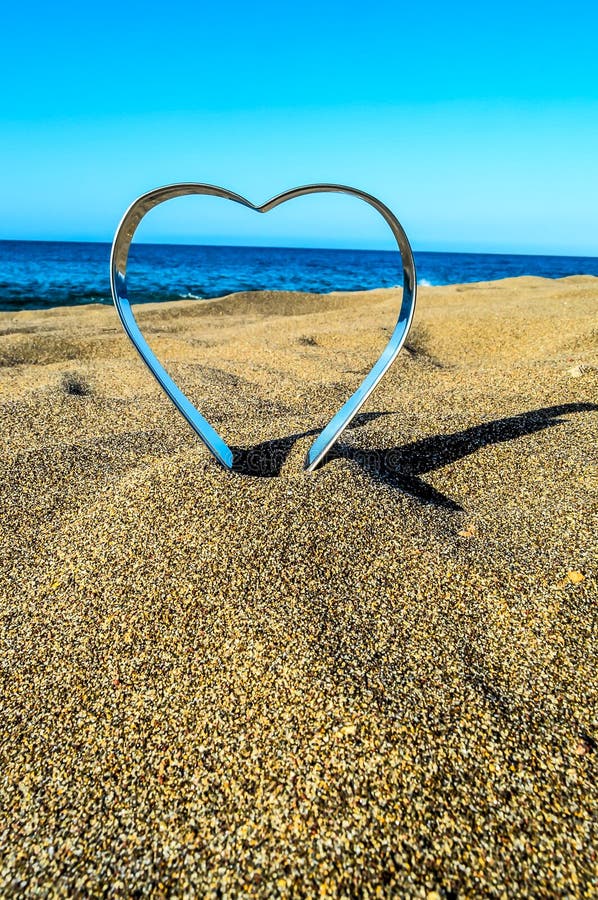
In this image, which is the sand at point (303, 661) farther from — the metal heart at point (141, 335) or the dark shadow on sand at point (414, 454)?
the metal heart at point (141, 335)

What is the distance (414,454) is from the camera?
3488 millimetres

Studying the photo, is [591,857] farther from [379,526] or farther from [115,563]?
[115,563]

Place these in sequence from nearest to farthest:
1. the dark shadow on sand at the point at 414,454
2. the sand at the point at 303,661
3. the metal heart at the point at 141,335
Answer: the sand at the point at 303,661 < the metal heart at the point at 141,335 < the dark shadow on sand at the point at 414,454

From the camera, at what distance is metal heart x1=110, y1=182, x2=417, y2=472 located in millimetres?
2730

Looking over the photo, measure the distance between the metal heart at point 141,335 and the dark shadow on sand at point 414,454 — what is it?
0.18m

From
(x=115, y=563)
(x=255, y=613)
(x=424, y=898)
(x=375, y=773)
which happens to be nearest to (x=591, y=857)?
(x=424, y=898)

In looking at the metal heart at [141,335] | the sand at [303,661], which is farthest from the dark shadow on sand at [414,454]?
the metal heart at [141,335]

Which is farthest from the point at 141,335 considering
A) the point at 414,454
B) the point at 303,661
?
the point at 303,661

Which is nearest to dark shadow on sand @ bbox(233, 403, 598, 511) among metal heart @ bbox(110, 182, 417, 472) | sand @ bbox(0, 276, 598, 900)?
sand @ bbox(0, 276, 598, 900)

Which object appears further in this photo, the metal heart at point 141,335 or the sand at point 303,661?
the metal heart at point 141,335

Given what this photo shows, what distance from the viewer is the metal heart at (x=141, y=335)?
2730 mm

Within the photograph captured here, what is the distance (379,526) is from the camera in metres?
2.62

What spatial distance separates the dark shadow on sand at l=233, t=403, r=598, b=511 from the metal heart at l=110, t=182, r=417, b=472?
176 mm

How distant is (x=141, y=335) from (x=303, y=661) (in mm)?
1687
